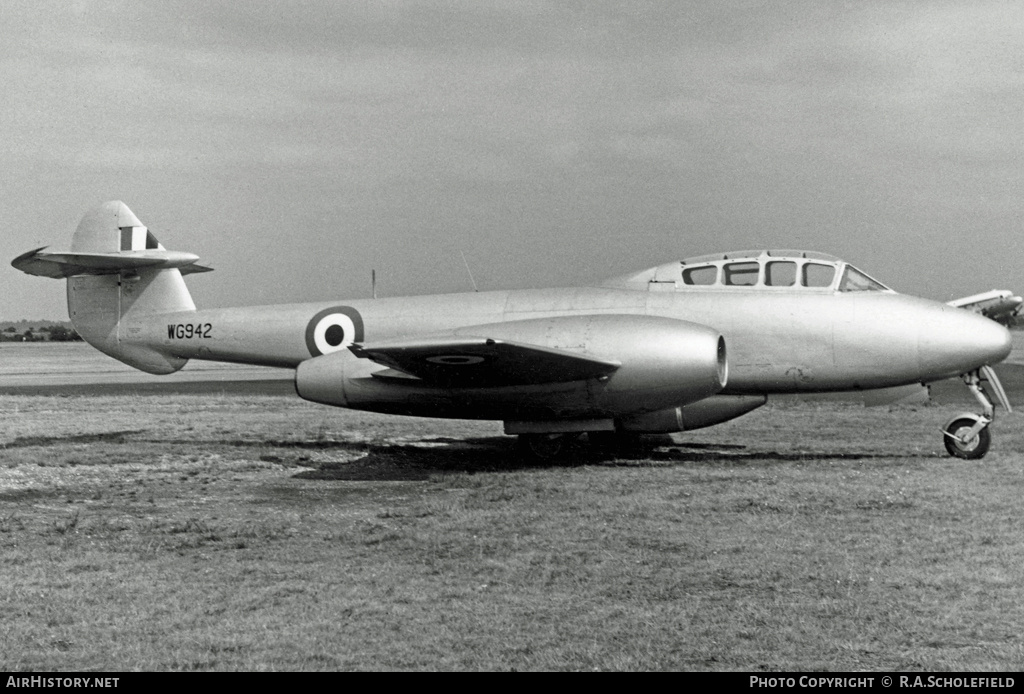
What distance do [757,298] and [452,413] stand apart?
365cm

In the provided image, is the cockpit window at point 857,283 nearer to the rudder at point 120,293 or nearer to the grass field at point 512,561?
the grass field at point 512,561

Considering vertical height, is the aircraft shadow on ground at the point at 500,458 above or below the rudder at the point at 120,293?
below

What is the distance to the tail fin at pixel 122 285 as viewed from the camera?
1294 cm

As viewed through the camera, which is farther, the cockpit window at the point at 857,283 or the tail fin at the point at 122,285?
the tail fin at the point at 122,285

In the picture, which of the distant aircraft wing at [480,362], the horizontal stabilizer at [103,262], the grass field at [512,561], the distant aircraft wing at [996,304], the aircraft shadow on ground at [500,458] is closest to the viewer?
the grass field at [512,561]

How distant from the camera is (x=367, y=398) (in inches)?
409

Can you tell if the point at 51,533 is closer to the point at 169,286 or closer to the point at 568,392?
the point at 568,392

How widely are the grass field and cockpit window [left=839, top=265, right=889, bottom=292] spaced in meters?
1.85

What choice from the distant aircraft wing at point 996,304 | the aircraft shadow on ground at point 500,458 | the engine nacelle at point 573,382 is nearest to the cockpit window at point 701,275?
the engine nacelle at point 573,382

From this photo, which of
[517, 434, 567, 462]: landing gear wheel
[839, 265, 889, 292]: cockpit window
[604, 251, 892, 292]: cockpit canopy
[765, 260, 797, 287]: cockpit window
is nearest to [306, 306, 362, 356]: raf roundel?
[517, 434, 567, 462]: landing gear wheel

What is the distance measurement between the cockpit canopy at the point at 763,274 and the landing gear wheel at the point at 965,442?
162cm

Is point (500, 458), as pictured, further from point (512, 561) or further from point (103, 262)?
point (103, 262)

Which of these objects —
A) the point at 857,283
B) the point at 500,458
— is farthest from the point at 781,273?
the point at 500,458

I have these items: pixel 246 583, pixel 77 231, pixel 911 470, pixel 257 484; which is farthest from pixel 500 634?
pixel 77 231
